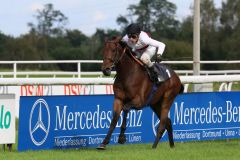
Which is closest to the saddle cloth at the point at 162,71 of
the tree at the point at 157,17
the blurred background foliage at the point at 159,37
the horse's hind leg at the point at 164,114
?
the horse's hind leg at the point at 164,114

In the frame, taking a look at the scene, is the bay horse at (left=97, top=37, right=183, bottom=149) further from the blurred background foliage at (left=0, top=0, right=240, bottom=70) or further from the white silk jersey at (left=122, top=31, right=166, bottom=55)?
the blurred background foliage at (left=0, top=0, right=240, bottom=70)

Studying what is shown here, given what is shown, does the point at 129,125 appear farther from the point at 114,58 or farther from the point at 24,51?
the point at 24,51

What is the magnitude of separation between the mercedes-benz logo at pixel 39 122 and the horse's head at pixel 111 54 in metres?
1.16

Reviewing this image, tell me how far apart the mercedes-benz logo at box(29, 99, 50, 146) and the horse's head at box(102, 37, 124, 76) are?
3.80 ft

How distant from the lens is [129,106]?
10.9m

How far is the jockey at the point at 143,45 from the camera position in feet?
36.9

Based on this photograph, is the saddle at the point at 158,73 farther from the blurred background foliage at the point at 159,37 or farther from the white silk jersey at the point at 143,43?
the blurred background foliage at the point at 159,37

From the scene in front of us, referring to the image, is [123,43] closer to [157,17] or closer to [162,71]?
[162,71]

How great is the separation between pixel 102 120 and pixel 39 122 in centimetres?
138

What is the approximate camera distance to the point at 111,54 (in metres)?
10.7

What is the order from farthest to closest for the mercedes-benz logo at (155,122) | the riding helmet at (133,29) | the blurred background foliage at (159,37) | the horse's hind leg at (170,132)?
the blurred background foliage at (159,37)
the mercedes-benz logo at (155,122)
the horse's hind leg at (170,132)
the riding helmet at (133,29)

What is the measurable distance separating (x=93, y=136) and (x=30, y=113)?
4.41 ft

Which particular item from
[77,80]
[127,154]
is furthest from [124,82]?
[77,80]

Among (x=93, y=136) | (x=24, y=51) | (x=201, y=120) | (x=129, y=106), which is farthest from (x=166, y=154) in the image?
(x=24, y=51)
